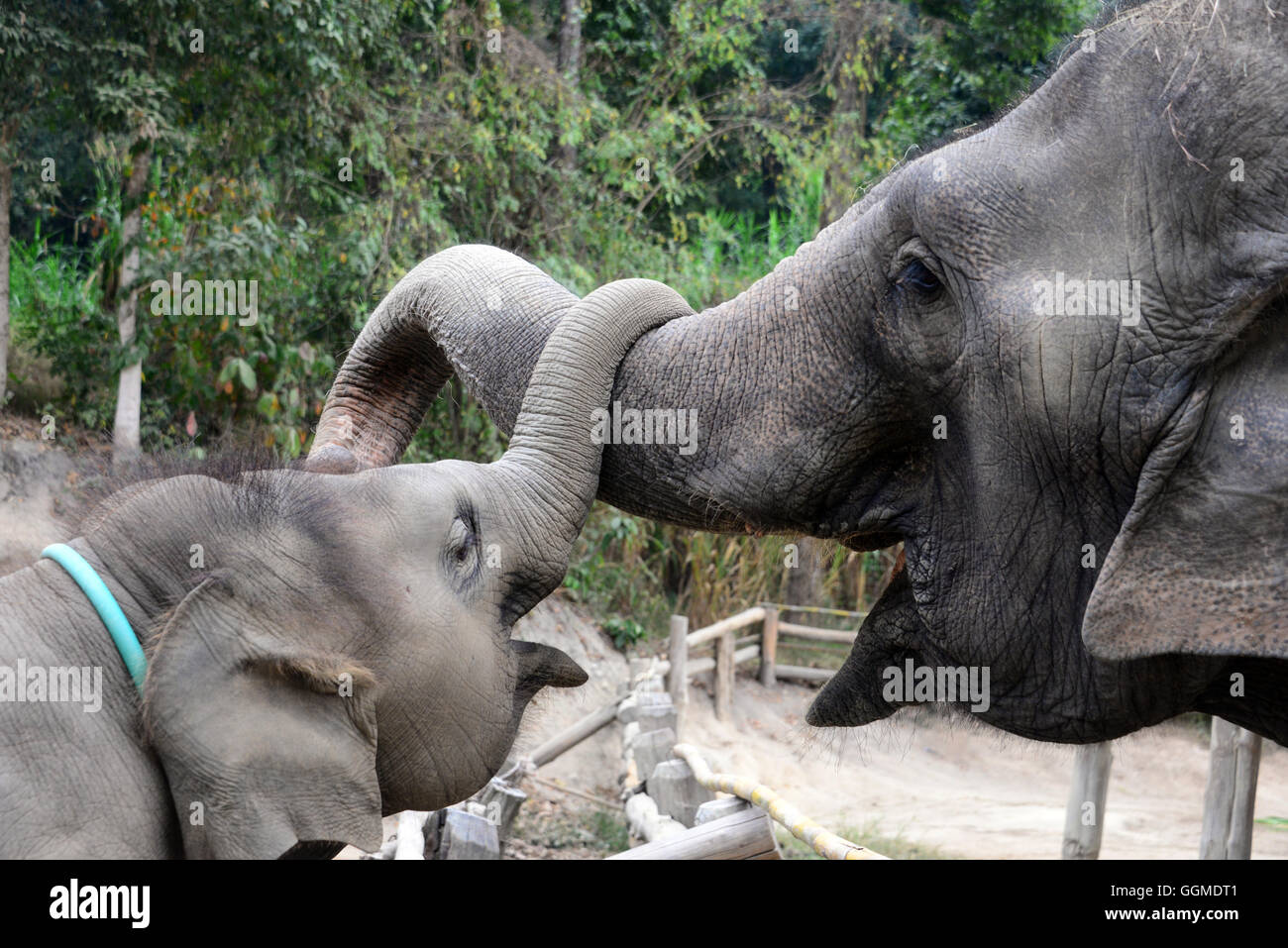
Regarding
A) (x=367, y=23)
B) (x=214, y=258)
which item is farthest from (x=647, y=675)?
(x=367, y=23)

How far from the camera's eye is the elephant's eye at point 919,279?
2.11 m

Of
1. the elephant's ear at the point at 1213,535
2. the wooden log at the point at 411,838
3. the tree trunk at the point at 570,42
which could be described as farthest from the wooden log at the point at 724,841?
the tree trunk at the point at 570,42

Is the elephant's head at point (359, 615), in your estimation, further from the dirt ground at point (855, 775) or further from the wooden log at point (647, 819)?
the dirt ground at point (855, 775)

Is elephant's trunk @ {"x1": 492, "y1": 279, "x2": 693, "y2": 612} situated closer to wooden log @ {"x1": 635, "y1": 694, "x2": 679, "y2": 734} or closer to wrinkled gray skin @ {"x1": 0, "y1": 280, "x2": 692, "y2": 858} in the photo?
wrinkled gray skin @ {"x1": 0, "y1": 280, "x2": 692, "y2": 858}

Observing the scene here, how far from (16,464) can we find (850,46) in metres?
8.94

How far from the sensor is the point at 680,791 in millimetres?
6289

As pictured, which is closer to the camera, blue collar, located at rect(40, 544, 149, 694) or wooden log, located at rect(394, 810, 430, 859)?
blue collar, located at rect(40, 544, 149, 694)

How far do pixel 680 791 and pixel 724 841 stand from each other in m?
1.99

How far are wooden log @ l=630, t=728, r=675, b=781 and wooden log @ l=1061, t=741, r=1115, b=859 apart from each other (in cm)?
209

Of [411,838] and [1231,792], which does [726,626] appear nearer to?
[1231,792]

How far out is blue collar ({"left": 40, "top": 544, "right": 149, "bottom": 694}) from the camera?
73.0 inches

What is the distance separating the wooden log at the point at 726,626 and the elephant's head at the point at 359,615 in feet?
25.9

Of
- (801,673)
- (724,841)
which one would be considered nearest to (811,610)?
(801,673)

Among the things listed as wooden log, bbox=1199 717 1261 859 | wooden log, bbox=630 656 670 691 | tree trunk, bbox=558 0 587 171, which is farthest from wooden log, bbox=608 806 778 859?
tree trunk, bbox=558 0 587 171
